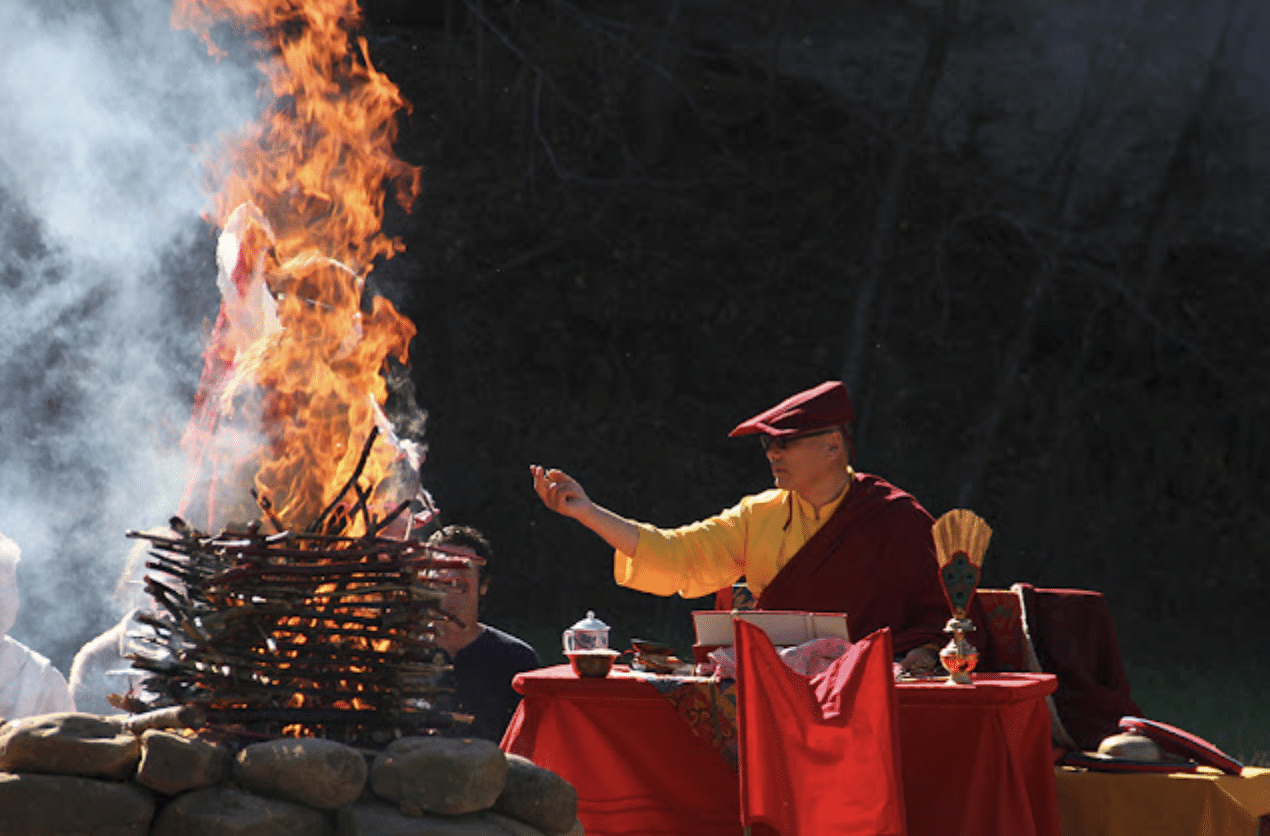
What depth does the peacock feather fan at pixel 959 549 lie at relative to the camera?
5.09 m

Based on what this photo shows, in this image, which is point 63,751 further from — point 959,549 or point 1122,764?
point 1122,764

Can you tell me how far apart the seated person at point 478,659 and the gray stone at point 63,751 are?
1.80m

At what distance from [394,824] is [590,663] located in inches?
49.3

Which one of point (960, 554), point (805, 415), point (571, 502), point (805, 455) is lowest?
point (960, 554)

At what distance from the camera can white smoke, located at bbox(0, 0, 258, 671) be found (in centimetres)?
1070

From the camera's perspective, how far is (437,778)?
3977 mm

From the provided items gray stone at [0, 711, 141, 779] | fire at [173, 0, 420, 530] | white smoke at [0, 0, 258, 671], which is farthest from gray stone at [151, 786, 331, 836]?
white smoke at [0, 0, 258, 671]

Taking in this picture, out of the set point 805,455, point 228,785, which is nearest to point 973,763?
point 805,455

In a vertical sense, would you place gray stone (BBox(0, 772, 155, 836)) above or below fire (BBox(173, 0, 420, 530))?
below

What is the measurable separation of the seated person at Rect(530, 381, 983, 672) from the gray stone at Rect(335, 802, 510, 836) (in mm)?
1482

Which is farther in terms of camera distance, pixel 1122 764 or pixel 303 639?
pixel 1122 764

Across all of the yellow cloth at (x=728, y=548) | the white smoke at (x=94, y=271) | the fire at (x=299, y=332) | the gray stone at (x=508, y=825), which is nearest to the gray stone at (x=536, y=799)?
the gray stone at (x=508, y=825)

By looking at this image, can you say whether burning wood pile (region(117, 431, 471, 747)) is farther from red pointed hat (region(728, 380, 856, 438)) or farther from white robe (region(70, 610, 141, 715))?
white robe (region(70, 610, 141, 715))

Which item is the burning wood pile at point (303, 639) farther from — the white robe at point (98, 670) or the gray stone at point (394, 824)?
the white robe at point (98, 670)
